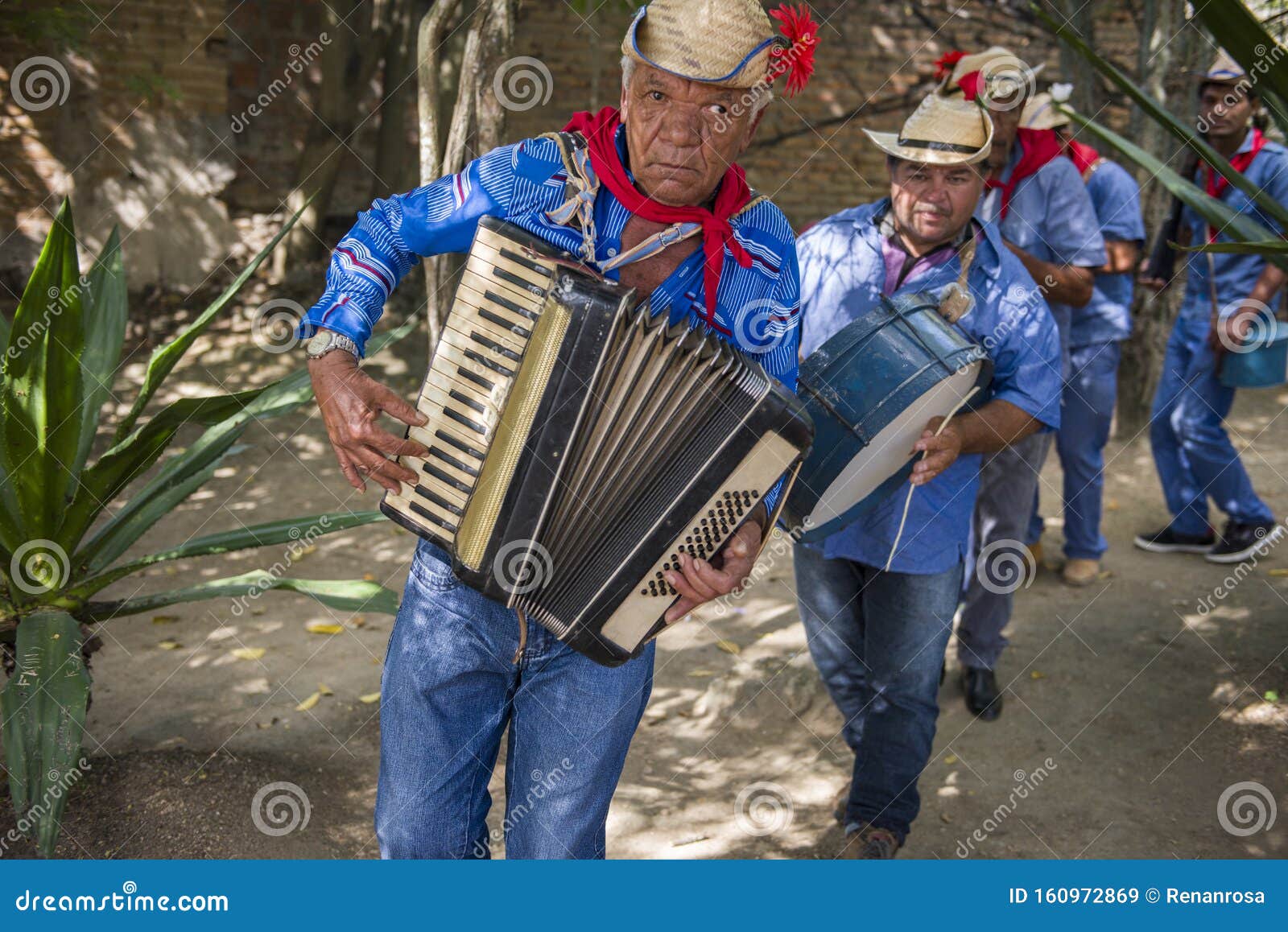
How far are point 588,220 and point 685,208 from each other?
0.18 metres

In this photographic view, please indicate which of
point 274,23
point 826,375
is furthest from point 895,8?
point 826,375

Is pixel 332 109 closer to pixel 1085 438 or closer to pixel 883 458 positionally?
pixel 1085 438

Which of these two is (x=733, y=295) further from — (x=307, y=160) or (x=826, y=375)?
(x=307, y=160)

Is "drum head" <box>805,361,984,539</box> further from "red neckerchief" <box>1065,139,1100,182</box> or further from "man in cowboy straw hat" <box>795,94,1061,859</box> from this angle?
"red neckerchief" <box>1065,139,1100,182</box>

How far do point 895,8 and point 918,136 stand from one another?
728cm

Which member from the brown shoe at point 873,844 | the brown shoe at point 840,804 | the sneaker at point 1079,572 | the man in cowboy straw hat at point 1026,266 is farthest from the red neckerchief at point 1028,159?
the brown shoe at point 873,844

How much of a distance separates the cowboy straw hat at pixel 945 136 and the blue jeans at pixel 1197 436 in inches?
102

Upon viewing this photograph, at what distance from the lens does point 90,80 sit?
7.46 meters

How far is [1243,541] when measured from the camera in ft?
17.7

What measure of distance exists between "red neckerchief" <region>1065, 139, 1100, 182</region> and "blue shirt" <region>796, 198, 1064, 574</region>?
6.49 ft

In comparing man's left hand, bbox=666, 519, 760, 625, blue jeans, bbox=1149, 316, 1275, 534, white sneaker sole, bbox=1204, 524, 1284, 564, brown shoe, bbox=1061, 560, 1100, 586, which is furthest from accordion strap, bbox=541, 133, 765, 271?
white sneaker sole, bbox=1204, 524, 1284, 564

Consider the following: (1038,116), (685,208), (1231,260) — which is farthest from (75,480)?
(1231,260)

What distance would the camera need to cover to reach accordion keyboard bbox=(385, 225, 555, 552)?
2.01 m

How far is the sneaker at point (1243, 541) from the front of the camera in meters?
5.36
